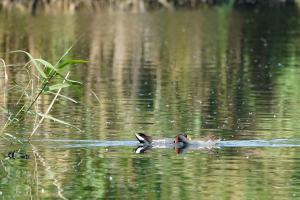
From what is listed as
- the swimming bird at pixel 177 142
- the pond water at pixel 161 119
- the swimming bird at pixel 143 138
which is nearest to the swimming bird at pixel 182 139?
the swimming bird at pixel 177 142

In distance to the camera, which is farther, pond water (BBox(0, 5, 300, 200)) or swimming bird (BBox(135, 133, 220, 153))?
swimming bird (BBox(135, 133, 220, 153))

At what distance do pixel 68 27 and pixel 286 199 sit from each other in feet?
85.8

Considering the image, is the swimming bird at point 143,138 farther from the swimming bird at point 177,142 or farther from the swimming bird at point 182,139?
the swimming bird at point 182,139

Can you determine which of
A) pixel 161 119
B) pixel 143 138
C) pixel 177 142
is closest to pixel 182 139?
pixel 177 142

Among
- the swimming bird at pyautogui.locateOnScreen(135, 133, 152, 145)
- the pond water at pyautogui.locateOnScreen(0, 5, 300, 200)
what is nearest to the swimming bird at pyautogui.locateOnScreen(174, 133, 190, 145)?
the pond water at pyautogui.locateOnScreen(0, 5, 300, 200)

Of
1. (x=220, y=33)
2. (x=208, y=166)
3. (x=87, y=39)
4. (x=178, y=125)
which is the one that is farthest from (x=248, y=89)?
(x=220, y=33)

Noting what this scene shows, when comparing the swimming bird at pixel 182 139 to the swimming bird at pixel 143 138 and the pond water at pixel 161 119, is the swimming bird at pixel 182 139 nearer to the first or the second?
the pond water at pixel 161 119

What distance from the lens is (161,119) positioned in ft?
53.9

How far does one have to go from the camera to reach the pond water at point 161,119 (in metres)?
11.8

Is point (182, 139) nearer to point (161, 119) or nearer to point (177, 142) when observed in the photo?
point (177, 142)

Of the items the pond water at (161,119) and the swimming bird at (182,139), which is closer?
the pond water at (161,119)

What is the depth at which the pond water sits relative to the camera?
11.8 m

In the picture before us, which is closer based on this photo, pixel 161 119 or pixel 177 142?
pixel 177 142

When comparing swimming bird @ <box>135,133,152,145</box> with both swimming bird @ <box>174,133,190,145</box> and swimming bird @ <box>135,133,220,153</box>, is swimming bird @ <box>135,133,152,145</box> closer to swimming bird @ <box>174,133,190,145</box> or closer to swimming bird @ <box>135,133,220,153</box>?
swimming bird @ <box>135,133,220,153</box>
